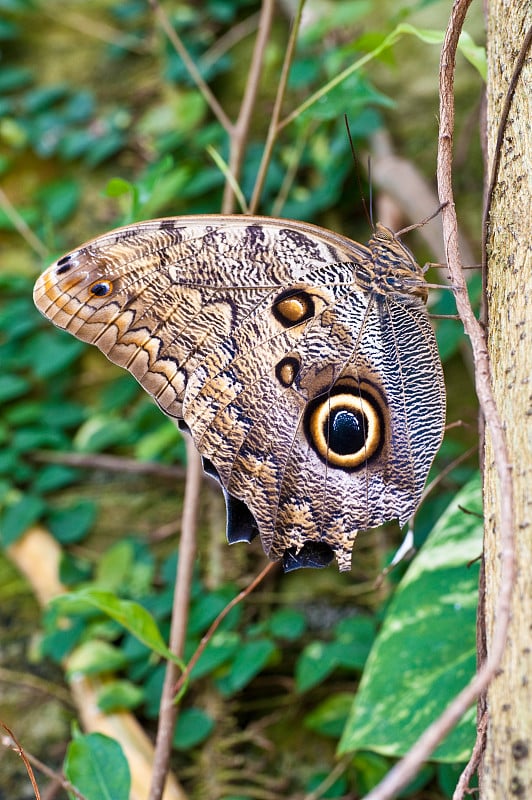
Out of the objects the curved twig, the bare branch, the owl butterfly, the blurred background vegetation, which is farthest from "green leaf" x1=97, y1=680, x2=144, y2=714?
the bare branch

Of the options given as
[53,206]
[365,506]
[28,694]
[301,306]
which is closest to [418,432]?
[365,506]

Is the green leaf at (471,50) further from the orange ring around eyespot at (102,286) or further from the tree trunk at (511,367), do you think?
the orange ring around eyespot at (102,286)

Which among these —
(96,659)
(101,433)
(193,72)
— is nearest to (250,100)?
(193,72)

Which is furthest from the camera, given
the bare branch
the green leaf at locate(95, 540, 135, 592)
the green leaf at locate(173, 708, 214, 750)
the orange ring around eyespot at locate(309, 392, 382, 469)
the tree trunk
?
the green leaf at locate(95, 540, 135, 592)

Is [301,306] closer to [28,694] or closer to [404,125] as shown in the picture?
[28,694]

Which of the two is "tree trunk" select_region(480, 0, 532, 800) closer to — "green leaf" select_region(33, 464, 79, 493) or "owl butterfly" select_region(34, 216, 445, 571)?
"owl butterfly" select_region(34, 216, 445, 571)

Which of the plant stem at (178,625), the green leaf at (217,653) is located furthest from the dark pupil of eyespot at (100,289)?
the green leaf at (217,653)

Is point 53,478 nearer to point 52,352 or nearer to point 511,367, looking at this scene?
point 52,352
